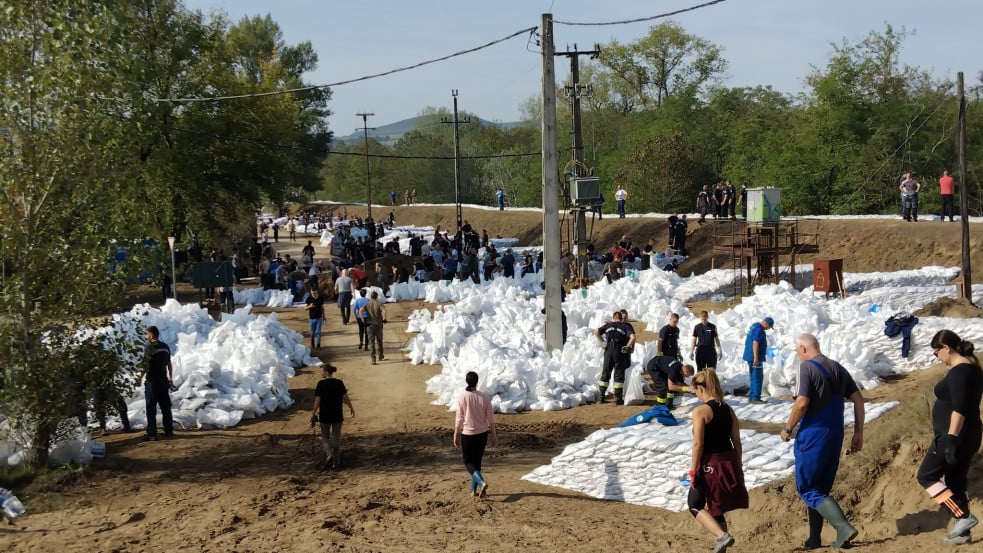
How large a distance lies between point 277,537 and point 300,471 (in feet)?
7.95

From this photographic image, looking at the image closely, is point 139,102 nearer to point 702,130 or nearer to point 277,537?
point 277,537

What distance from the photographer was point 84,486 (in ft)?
32.1

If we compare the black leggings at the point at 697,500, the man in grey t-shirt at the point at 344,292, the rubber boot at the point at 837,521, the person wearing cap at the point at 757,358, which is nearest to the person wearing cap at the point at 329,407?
the black leggings at the point at 697,500

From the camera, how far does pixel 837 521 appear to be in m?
6.03

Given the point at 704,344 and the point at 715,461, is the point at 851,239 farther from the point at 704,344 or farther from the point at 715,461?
the point at 715,461

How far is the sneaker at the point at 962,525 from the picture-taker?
18.8ft

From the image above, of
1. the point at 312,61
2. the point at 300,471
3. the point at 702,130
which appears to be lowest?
the point at 300,471

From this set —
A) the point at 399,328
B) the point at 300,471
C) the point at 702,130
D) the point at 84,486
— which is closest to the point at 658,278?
the point at 399,328

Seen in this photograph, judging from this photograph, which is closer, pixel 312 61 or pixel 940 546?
pixel 940 546

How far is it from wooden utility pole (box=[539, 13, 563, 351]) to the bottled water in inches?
343

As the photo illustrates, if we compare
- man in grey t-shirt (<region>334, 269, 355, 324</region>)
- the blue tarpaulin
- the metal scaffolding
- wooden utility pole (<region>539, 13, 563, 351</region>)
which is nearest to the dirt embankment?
the metal scaffolding

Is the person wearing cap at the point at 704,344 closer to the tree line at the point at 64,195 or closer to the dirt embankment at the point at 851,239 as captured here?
the tree line at the point at 64,195

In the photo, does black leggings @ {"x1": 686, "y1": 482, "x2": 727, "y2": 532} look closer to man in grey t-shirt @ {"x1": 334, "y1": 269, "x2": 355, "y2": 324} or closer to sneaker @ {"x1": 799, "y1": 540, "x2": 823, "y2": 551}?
sneaker @ {"x1": 799, "y1": 540, "x2": 823, "y2": 551}

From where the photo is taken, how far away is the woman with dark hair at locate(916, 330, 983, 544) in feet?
18.7
